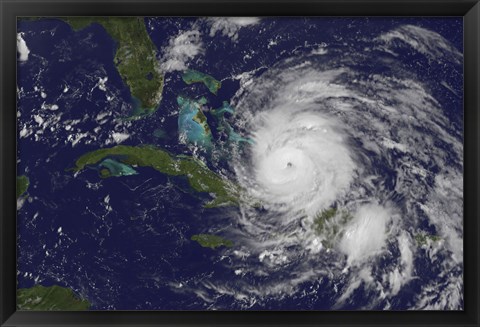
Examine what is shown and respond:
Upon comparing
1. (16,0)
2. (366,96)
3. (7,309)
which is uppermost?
(16,0)

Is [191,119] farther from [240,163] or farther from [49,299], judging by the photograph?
[49,299]

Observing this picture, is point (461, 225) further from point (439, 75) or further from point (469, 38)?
point (469, 38)

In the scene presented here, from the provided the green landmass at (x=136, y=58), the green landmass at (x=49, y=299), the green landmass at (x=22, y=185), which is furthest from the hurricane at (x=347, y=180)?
the green landmass at (x=22, y=185)

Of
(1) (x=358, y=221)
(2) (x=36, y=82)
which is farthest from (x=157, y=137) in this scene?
(1) (x=358, y=221)

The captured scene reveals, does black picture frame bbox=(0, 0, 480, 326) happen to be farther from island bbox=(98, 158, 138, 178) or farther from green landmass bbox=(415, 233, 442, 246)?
island bbox=(98, 158, 138, 178)

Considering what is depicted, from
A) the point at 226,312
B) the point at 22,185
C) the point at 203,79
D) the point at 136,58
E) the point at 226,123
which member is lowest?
the point at 226,312

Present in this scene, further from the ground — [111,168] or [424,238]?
[111,168]

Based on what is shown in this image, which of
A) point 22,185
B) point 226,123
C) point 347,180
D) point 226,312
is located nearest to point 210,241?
point 226,312
